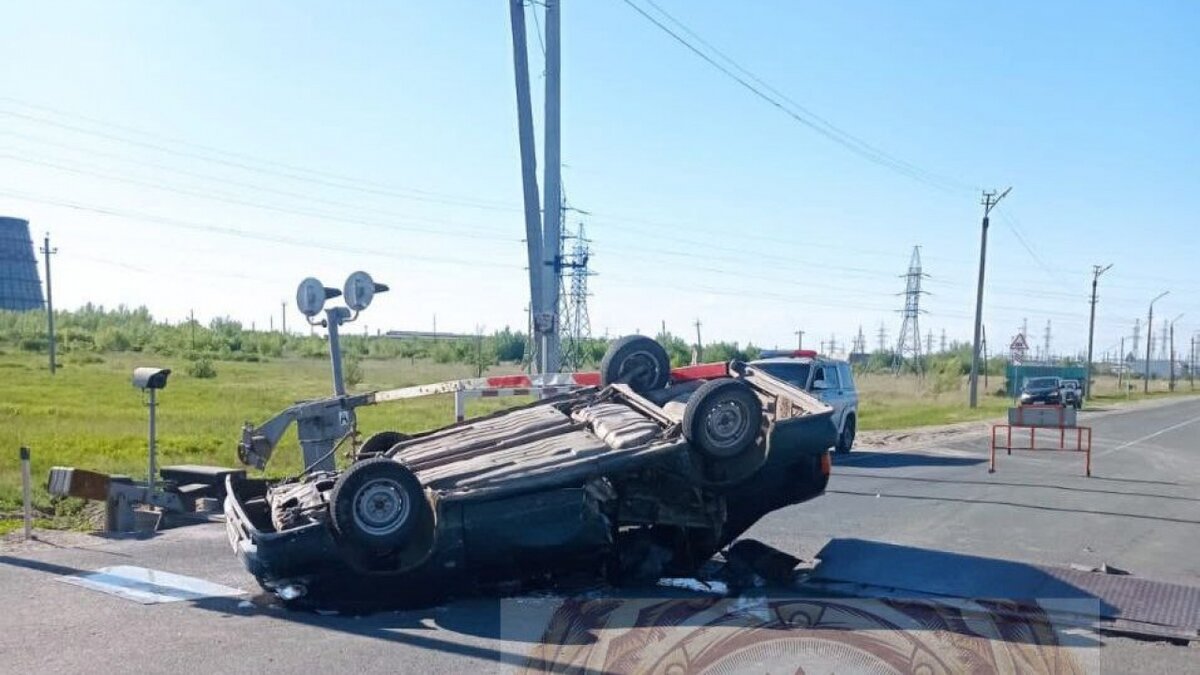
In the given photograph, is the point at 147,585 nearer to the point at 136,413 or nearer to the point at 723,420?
the point at 723,420

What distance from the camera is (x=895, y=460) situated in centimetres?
2064

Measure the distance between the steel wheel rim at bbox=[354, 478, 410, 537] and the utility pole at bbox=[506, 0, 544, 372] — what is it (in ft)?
36.3

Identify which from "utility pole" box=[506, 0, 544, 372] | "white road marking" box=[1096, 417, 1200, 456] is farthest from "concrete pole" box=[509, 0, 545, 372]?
"white road marking" box=[1096, 417, 1200, 456]

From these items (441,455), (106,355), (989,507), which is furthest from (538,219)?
(106,355)

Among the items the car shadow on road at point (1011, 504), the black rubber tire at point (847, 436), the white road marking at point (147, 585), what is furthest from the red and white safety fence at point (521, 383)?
the black rubber tire at point (847, 436)

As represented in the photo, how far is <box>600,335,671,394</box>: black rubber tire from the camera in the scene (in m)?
9.58

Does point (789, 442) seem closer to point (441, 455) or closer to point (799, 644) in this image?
point (799, 644)

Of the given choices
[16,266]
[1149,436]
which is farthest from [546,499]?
[16,266]

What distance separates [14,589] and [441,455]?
3.26m

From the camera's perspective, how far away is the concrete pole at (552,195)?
1847cm

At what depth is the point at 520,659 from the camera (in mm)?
6270

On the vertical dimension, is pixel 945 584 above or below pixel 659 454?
below

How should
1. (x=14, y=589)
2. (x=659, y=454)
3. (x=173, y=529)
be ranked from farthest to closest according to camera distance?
(x=173, y=529), (x=14, y=589), (x=659, y=454)

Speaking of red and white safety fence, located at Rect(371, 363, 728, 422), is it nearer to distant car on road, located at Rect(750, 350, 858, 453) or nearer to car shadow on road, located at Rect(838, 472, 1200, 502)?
car shadow on road, located at Rect(838, 472, 1200, 502)
